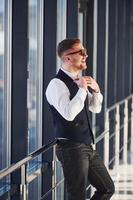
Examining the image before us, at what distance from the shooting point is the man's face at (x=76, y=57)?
4.46ft

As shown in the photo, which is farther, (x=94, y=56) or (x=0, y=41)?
(x=94, y=56)

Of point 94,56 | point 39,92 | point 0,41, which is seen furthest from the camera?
point 94,56

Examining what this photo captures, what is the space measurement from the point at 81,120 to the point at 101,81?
1.50m

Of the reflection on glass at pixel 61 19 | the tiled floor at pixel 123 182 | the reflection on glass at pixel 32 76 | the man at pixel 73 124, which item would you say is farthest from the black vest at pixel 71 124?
the tiled floor at pixel 123 182

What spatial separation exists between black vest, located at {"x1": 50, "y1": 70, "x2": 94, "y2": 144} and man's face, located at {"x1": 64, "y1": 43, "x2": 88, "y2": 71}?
0.04 meters

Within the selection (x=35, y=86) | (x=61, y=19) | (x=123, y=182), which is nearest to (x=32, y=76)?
(x=35, y=86)

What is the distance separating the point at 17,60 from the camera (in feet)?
5.17

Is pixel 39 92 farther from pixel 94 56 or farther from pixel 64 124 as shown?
pixel 94 56

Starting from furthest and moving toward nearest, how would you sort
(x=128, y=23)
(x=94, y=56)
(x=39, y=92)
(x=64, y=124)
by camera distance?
(x=128, y=23) → (x=94, y=56) → (x=39, y=92) → (x=64, y=124)

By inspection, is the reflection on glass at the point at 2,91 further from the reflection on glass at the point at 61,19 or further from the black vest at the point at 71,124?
the reflection on glass at the point at 61,19

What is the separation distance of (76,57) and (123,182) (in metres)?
1.46

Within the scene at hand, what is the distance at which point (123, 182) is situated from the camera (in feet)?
8.87

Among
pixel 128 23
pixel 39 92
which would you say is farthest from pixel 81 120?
pixel 128 23

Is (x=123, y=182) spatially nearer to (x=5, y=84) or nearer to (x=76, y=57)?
(x=5, y=84)
